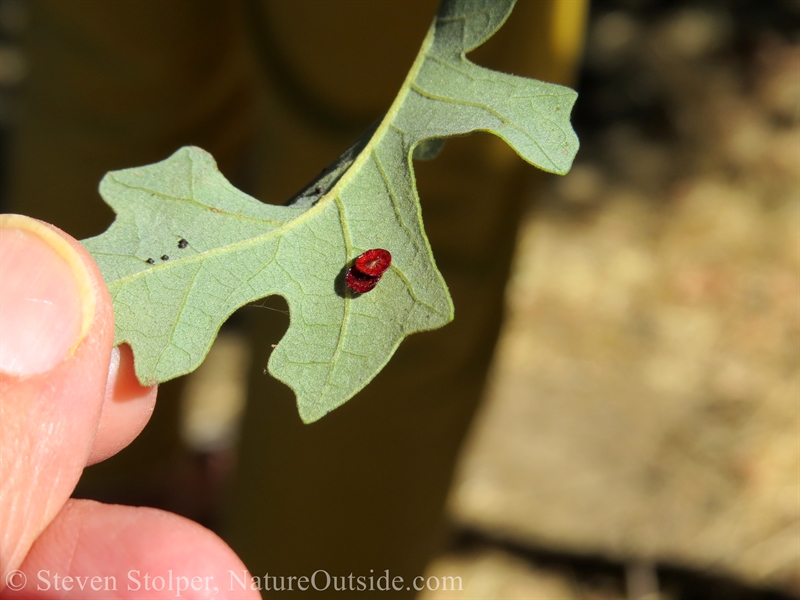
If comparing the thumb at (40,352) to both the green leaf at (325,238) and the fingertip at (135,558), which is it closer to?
the green leaf at (325,238)

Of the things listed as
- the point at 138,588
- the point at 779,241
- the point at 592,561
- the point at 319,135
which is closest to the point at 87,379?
the point at 138,588

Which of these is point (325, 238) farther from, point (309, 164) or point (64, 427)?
point (309, 164)

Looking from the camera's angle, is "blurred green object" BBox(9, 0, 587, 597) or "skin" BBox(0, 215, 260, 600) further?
"blurred green object" BBox(9, 0, 587, 597)

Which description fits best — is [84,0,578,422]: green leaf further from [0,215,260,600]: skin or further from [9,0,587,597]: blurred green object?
[9,0,587,597]: blurred green object

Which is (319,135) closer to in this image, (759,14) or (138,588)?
(138,588)

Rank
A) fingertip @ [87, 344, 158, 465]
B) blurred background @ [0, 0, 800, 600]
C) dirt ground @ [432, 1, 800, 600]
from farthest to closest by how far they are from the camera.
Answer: dirt ground @ [432, 1, 800, 600], blurred background @ [0, 0, 800, 600], fingertip @ [87, 344, 158, 465]

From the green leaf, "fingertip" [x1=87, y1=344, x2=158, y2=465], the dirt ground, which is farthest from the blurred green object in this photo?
"fingertip" [x1=87, y1=344, x2=158, y2=465]

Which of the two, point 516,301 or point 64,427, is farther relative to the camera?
point 516,301

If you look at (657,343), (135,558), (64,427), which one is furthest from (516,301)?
(64,427)

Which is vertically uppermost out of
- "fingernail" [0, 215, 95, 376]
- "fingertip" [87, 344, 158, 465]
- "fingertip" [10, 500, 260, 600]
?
"fingernail" [0, 215, 95, 376]

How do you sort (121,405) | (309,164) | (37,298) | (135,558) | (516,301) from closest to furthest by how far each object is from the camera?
(37,298), (121,405), (135,558), (309,164), (516,301)
